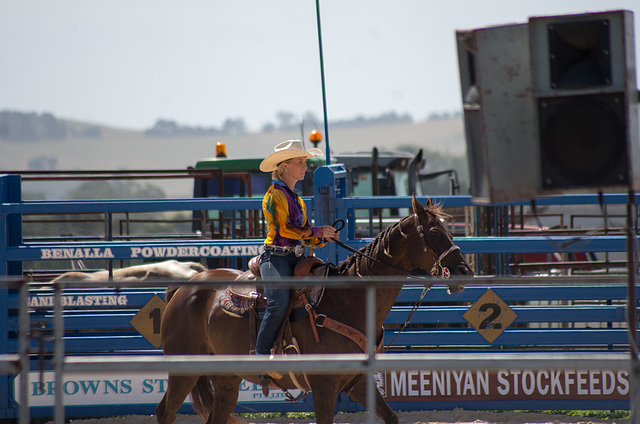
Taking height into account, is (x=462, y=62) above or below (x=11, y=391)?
above

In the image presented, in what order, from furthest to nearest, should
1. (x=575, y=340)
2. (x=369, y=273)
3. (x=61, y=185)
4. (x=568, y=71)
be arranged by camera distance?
1. (x=61, y=185)
2. (x=575, y=340)
3. (x=369, y=273)
4. (x=568, y=71)

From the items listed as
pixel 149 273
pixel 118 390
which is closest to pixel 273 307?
pixel 118 390

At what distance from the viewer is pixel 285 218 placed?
5.59 meters

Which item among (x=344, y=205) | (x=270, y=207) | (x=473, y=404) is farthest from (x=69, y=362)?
(x=473, y=404)

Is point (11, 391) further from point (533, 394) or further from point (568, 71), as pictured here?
point (568, 71)

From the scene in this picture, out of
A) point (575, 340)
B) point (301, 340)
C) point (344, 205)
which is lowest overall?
point (575, 340)

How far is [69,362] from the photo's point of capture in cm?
373

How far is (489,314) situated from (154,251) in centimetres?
353

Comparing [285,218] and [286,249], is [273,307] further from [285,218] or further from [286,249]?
[285,218]

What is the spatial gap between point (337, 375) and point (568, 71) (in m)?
2.86

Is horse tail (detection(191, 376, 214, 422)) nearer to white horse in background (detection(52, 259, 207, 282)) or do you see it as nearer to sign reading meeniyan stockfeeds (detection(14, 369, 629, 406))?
sign reading meeniyan stockfeeds (detection(14, 369, 629, 406))

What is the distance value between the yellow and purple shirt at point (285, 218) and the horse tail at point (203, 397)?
1.50m

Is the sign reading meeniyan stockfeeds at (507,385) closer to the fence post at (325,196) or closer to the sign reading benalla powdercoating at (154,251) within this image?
the fence post at (325,196)

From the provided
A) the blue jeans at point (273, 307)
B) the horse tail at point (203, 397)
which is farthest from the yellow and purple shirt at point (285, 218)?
the horse tail at point (203, 397)
